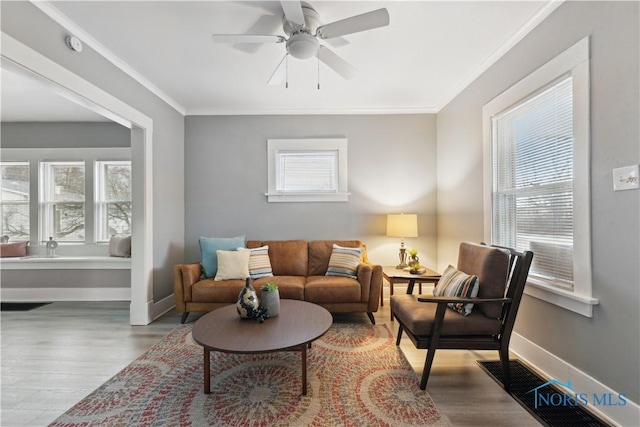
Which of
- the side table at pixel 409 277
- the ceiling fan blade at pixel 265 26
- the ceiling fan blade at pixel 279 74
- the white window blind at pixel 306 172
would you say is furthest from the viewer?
the white window blind at pixel 306 172

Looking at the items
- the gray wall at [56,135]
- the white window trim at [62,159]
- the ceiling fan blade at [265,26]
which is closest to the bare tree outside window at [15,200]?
the white window trim at [62,159]

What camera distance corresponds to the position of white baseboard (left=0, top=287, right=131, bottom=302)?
12.3 feet

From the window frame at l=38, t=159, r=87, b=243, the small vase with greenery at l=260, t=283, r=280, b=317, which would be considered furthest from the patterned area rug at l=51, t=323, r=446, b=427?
the window frame at l=38, t=159, r=87, b=243

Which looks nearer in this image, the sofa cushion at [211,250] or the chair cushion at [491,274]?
the chair cushion at [491,274]

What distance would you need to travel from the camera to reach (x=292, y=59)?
8.38ft

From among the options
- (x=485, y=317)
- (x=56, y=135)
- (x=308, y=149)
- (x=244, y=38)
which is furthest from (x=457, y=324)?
(x=56, y=135)

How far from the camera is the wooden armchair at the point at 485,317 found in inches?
70.3

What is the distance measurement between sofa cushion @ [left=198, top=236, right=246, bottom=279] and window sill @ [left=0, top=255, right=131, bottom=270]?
4.77ft

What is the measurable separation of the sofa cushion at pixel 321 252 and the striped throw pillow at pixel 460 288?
1.51 m

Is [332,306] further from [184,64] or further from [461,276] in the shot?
[184,64]

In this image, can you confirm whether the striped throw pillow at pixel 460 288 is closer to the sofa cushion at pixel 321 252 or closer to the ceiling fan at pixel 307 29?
the sofa cushion at pixel 321 252

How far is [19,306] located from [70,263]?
0.73 m

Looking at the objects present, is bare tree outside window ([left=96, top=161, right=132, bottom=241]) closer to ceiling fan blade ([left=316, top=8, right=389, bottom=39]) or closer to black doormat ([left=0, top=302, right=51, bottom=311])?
black doormat ([left=0, top=302, right=51, bottom=311])

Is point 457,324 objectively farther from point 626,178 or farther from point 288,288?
point 288,288
